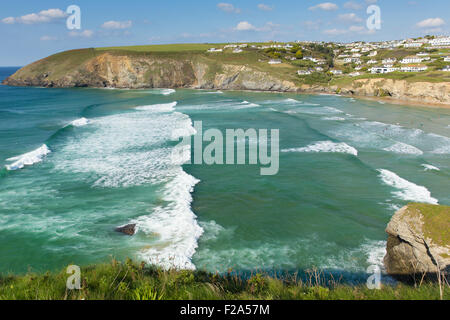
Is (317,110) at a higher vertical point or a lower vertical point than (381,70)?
lower

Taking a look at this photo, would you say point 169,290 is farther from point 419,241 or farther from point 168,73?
point 168,73

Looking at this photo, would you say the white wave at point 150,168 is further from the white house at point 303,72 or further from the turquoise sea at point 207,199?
the white house at point 303,72

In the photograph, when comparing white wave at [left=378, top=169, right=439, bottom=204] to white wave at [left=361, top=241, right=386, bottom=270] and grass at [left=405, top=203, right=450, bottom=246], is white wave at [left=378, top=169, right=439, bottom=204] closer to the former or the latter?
white wave at [left=361, top=241, right=386, bottom=270]

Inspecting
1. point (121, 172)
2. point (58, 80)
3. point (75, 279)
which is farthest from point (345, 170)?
point (58, 80)

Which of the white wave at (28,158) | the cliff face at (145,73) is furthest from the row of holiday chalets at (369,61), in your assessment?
the white wave at (28,158)

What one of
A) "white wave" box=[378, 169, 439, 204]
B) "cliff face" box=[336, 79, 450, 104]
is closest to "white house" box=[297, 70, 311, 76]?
"cliff face" box=[336, 79, 450, 104]

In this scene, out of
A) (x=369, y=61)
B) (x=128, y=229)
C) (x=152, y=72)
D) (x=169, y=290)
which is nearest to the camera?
(x=169, y=290)

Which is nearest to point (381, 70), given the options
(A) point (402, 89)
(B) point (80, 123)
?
(A) point (402, 89)
